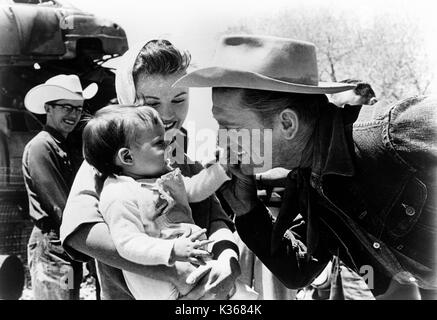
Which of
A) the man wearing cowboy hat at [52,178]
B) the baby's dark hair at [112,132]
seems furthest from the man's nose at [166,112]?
the man wearing cowboy hat at [52,178]

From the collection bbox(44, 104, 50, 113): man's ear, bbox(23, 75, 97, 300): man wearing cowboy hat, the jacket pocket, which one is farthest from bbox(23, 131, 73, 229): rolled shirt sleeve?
the jacket pocket

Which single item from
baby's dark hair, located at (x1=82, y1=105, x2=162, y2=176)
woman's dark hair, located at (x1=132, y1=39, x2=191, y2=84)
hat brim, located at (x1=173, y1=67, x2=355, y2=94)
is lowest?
baby's dark hair, located at (x1=82, y1=105, x2=162, y2=176)

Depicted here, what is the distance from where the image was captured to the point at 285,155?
2.07m

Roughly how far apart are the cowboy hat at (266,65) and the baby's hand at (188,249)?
415 millimetres

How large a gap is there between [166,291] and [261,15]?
0.93 meters

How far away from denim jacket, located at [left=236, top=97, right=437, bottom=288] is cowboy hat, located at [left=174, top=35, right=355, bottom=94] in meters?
0.15

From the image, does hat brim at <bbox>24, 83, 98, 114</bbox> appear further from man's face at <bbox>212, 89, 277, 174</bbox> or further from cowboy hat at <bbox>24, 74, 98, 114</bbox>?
man's face at <bbox>212, 89, 277, 174</bbox>

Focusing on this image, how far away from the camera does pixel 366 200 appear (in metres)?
2.00

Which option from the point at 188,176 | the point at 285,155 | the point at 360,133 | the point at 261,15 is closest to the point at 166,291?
the point at 188,176

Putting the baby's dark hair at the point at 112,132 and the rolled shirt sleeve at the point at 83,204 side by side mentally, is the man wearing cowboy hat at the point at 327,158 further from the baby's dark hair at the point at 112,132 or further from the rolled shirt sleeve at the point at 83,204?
the rolled shirt sleeve at the point at 83,204

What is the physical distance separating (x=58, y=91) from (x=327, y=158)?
45.1 inches

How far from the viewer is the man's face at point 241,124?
1.99 metres

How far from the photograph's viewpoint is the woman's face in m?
1.92
